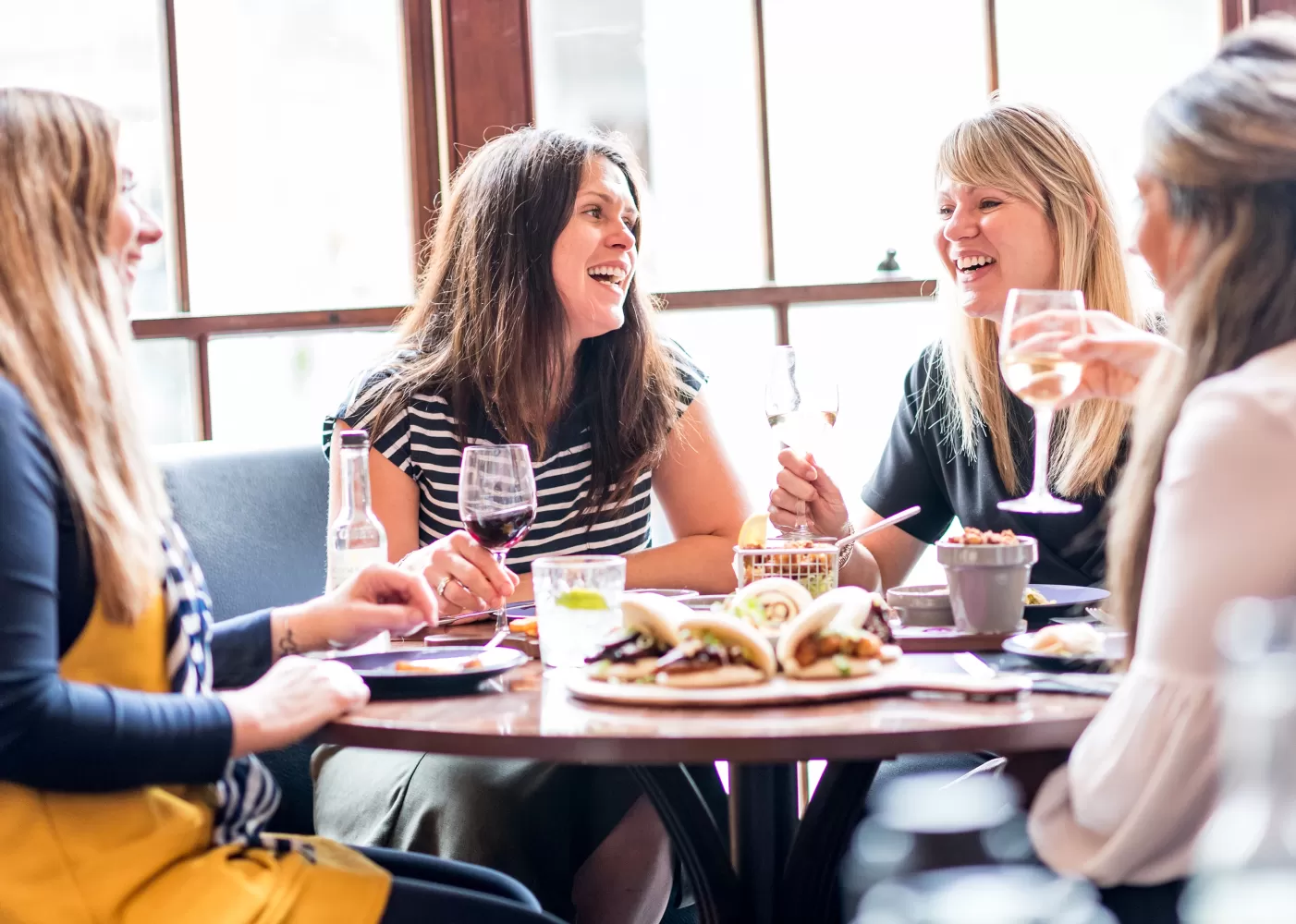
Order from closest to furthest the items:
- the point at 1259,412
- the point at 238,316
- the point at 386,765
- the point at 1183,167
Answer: the point at 1259,412, the point at 1183,167, the point at 386,765, the point at 238,316

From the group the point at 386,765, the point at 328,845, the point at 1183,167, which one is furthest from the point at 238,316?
the point at 1183,167

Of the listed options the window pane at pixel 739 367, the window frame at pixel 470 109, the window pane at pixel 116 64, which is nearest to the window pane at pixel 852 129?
the window frame at pixel 470 109

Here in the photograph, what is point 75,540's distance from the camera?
3.74 ft

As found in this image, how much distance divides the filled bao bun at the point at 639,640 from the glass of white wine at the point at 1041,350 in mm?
405

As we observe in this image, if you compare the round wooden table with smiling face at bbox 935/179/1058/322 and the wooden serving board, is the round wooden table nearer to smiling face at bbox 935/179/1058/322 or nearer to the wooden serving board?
the wooden serving board

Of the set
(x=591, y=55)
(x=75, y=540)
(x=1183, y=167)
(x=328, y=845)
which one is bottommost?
(x=328, y=845)

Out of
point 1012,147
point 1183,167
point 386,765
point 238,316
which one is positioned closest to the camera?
point 1183,167

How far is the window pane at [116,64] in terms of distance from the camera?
344cm

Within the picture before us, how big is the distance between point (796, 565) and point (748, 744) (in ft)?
1.65

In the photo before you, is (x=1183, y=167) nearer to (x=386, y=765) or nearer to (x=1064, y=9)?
(x=386, y=765)

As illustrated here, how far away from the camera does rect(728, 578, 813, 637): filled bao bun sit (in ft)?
4.57

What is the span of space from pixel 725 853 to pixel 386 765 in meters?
0.65

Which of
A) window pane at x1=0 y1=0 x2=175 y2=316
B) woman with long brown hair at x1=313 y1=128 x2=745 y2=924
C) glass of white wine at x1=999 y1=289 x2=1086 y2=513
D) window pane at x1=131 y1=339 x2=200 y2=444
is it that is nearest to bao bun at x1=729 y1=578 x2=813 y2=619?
glass of white wine at x1=999 y1=289 x2=1086 y2=513

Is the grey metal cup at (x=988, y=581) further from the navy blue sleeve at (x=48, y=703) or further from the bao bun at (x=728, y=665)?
the navy blue sleeve at (x=48, y=703)
